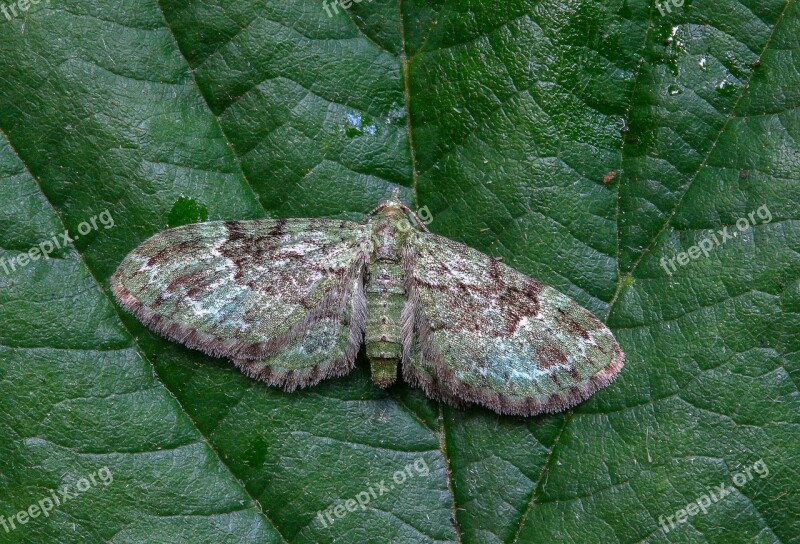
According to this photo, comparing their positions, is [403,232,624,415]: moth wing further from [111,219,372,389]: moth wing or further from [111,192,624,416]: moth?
[111,219,372,389]: moth wing

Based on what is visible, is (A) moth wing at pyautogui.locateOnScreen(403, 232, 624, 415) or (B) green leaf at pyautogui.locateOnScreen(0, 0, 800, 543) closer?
(B) green leaf at pyautogui.locateOnScreen(0, 0, 800, 543)

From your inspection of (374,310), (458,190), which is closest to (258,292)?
(374,310)

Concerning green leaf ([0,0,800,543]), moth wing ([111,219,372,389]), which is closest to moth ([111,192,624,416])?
moth wing ([111,219,372,389])

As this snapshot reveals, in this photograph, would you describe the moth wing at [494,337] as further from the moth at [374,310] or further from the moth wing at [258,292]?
→ the moth wing at [258,292]

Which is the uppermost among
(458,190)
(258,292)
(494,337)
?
(458,190)

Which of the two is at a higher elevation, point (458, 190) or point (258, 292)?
point (458, 190)

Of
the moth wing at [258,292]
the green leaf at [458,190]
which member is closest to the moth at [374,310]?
the moth wing at [258,292]

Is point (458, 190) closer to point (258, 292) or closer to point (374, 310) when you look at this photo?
point (374, 310)
